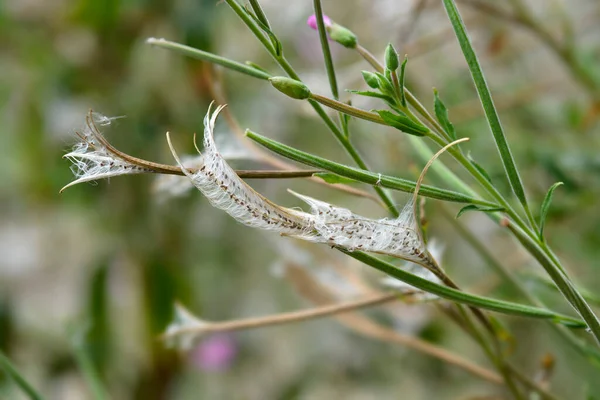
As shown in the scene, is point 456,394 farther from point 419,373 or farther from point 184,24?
point 184,24

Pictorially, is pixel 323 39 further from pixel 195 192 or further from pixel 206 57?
pixel 195 192

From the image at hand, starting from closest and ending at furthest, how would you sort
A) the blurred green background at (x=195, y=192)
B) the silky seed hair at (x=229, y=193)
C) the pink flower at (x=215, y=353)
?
the silky seed hair at (x=229, y=193), the blurred green background at (x=195, y=192), the pink flower at (x=215, y=353)

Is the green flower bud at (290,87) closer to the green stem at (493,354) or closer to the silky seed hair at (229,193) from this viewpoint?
the silky seed hair at (229,193)

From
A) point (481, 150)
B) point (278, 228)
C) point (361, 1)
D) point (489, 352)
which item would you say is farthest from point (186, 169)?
point (361, 1)

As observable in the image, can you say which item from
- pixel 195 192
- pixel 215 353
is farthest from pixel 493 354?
pixel 215 353

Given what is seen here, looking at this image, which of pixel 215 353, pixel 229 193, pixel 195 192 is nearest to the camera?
pixel 229 193

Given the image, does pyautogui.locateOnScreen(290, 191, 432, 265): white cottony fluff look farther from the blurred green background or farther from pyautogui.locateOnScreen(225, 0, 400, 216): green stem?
the blurred green background

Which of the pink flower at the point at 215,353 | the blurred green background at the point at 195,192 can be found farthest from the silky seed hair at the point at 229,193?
the pink flower at the point at 215,353
